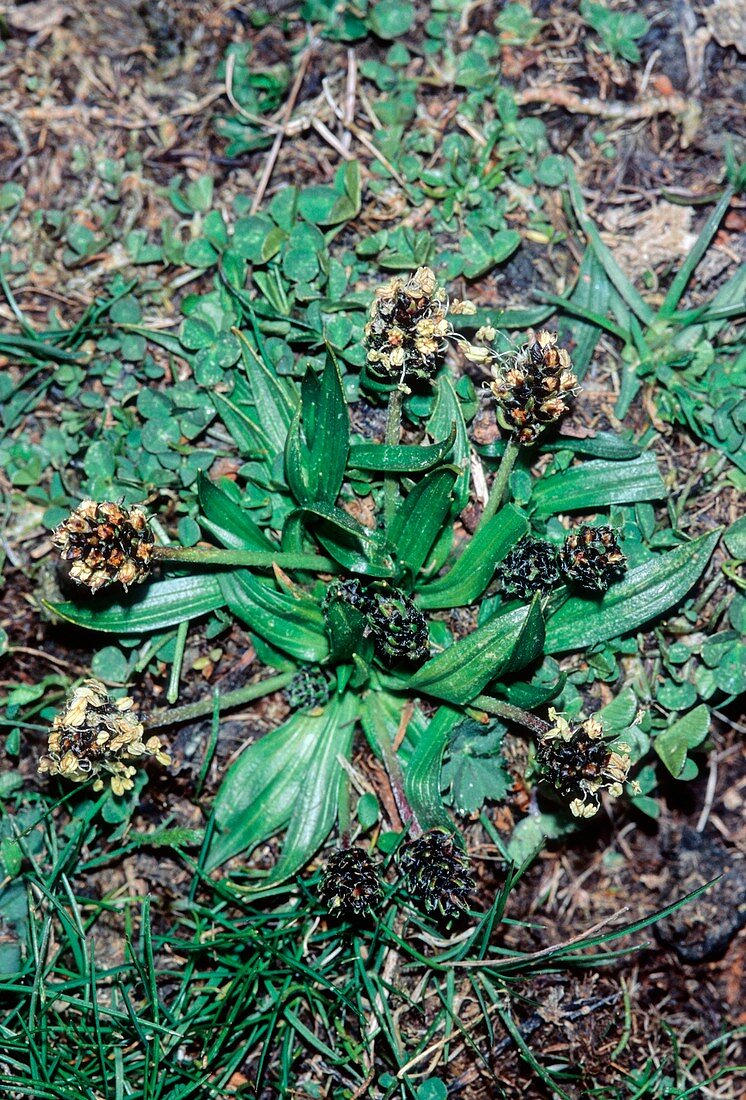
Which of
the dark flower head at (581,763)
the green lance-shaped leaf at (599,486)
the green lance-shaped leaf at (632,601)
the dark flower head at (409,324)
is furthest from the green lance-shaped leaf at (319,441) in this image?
the dark flower head at (581,763)

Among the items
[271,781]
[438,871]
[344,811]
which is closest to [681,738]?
[438,871]

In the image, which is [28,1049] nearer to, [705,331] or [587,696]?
[587,696]

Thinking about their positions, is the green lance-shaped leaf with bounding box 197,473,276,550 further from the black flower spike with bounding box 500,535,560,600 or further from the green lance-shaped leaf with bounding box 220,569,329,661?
the black flower spike with bounding box 500,535,560,600

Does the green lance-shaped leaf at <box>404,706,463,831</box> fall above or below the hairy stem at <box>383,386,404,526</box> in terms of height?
below

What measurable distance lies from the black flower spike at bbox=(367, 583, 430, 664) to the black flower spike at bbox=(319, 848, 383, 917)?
2.50ft

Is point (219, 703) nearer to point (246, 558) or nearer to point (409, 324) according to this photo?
point (246, 558)

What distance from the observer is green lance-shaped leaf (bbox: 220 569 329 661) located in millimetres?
3646

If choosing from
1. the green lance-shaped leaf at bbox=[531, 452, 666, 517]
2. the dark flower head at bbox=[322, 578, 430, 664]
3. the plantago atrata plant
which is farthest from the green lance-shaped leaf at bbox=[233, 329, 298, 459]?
the green lance-shaped leaf at bbox=[531, 452, 666, 517]

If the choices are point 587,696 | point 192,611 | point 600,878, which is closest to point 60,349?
point 192,611

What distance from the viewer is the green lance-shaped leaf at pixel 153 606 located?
3658 millimetres

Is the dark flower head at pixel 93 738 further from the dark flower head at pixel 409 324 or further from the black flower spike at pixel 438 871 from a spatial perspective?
the dark flower head at pixel 409 324

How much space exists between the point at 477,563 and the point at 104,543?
4.75 feet

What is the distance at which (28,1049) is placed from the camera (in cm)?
333

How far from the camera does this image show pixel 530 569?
348cm
